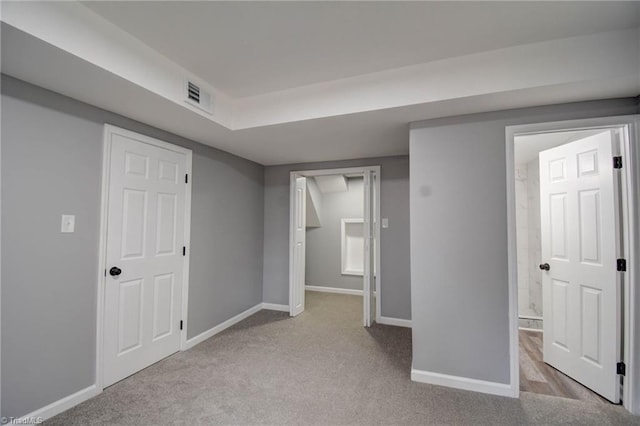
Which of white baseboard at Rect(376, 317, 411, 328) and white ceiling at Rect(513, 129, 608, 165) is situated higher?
white ceiling at Rect(513, 129, 608, 165)

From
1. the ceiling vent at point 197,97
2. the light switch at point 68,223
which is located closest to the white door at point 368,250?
the ceiling vent at point 197,97

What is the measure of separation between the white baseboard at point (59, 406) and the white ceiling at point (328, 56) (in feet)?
6.91

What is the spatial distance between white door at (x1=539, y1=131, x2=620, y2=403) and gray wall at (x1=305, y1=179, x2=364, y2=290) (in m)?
3.21

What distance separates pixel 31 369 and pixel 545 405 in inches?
137

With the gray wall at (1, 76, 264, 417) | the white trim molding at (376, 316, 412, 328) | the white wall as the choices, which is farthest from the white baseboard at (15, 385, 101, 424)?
the white wall

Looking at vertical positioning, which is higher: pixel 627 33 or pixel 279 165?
pixel 627 33

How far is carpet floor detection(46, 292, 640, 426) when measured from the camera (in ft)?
6.37

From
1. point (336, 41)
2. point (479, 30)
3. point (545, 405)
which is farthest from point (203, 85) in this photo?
point (545, 405)

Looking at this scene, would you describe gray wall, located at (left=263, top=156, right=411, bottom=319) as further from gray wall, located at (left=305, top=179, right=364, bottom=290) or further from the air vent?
the air vent

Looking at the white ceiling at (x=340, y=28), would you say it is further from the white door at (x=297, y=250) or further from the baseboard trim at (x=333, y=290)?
the baseboard trim at (x=333, y=290)

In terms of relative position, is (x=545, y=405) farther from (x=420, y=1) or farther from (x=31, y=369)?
(x=31, y=369)

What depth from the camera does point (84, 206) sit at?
2.14 m


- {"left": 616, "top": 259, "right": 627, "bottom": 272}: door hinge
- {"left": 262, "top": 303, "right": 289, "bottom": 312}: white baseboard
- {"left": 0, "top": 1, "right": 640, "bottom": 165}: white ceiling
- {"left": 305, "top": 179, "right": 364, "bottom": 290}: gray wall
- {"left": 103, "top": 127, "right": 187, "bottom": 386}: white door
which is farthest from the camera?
{"left": 305, "top": 179, "right": 364, "bottom": 290}: gray wall

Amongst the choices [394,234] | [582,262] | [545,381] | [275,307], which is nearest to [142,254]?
[275,307]
